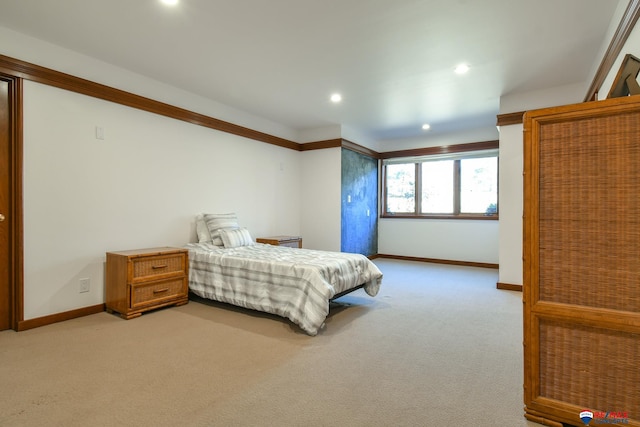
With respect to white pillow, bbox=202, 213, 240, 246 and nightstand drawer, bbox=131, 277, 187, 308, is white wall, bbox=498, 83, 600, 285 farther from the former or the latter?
nightstand drawer, bbox=131, 277, 187, 308

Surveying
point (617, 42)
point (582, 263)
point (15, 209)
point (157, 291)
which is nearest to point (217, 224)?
point (157, 291)

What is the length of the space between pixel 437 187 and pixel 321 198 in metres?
2.55

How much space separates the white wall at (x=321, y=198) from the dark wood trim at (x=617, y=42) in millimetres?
3603

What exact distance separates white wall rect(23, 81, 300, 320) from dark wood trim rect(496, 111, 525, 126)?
387 cm

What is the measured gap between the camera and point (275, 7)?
2459 mm

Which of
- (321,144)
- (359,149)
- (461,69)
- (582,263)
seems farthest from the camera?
(359,149)

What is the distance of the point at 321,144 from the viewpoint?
6.05m

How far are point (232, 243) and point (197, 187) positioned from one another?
0.93 metres

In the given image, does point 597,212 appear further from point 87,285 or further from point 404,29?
point 87,285

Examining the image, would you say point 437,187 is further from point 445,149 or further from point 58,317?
point 58,317

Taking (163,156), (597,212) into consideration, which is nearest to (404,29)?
(597,212)

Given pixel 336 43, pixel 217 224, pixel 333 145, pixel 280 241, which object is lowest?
pixel 280 241

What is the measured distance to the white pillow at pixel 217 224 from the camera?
419 centimetres

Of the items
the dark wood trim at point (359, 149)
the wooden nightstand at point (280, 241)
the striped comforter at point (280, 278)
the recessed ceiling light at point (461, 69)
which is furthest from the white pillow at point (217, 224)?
the recessed ceiling light at point (461, 69)
